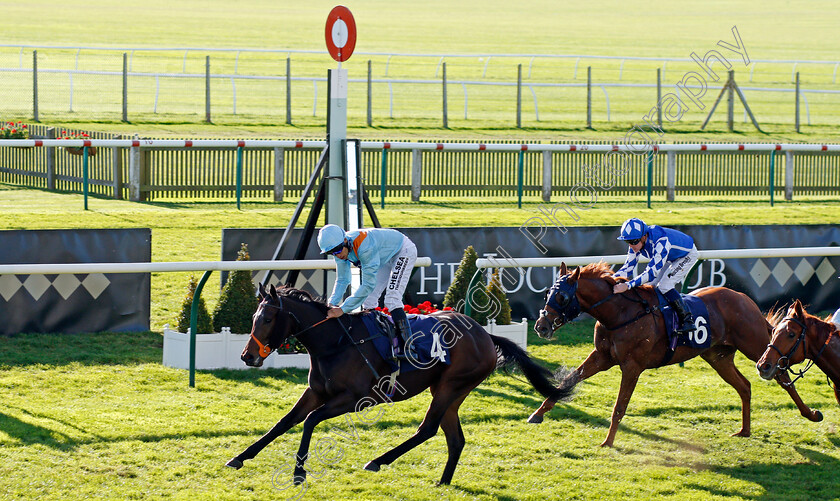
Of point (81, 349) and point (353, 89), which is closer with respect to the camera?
point (81, 349)

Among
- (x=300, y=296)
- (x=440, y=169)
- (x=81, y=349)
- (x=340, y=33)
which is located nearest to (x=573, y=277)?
(x=300, y=296)

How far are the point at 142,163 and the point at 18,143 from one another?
1.70 metres

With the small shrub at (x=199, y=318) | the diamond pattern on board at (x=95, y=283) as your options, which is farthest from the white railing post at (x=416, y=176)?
the small shrub at (x=199, y=318)

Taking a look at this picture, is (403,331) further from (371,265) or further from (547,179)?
(547,179)

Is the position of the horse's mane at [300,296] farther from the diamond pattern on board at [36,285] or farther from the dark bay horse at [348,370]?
the diamond pattern on board at [36,285]

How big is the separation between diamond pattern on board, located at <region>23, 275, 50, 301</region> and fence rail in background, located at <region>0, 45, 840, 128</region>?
7.22 m

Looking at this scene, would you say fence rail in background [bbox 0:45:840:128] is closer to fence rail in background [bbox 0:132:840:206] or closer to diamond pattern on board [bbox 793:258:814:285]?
fence rail in background [bbox 0:132:840:206]

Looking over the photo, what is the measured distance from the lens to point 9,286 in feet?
30.4

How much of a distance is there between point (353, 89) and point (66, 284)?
19.8 m

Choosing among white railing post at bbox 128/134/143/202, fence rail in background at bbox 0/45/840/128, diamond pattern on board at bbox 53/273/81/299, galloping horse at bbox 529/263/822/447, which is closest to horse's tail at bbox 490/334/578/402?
galloping horse at bbox 529/263/822/447

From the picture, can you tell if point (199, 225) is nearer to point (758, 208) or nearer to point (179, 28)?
point (758, 208)

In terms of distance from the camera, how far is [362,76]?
106 feet

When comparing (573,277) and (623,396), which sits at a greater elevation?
(573,277)

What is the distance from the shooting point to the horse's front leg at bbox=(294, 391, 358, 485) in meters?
6.17
